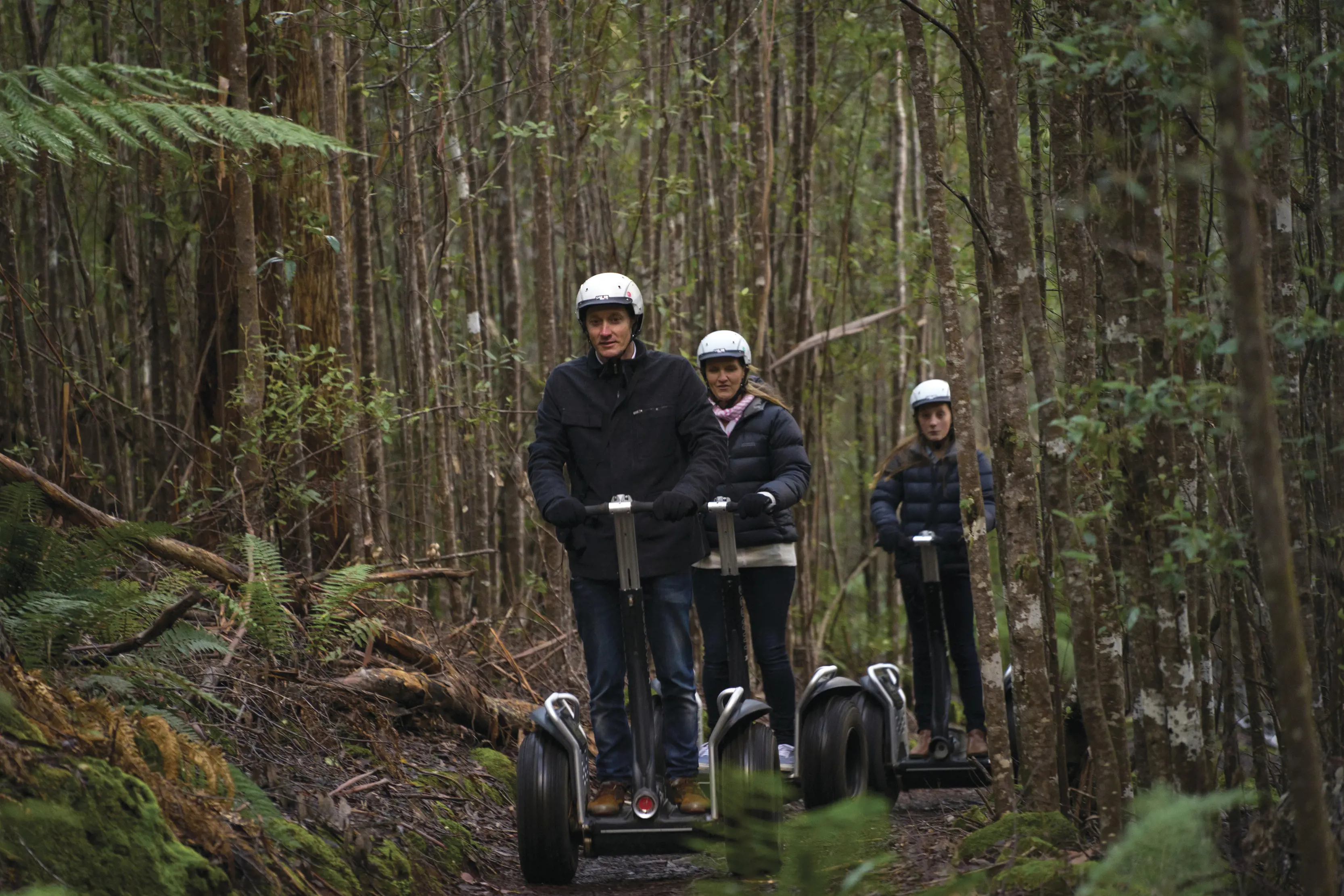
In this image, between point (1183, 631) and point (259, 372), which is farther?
point (259, 372)

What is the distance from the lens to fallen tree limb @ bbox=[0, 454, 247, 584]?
4.95 meters

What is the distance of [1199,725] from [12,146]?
12.5ft

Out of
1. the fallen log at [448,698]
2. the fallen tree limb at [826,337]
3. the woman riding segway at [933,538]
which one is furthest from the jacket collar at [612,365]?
the fallen tree limb at [826,337]

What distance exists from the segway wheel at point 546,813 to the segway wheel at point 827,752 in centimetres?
124

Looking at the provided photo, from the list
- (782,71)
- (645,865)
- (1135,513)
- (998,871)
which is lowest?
(645,865)

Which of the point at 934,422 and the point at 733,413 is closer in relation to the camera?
the point at 733,413

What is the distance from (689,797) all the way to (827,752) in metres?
1.03

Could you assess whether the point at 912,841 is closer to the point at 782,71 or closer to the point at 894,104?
the point at 782,71

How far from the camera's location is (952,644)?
703 centimetres

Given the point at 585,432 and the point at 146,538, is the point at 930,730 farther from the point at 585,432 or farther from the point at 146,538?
the point at 146,538

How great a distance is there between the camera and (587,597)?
187 inches

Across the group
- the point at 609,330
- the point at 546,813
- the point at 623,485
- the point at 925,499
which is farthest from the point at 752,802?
the point at 925,499

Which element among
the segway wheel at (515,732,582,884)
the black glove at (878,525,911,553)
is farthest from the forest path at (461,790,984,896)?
the black glove at (878,525,911,553)

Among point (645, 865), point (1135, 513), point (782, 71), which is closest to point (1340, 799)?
point (1135, 513)
